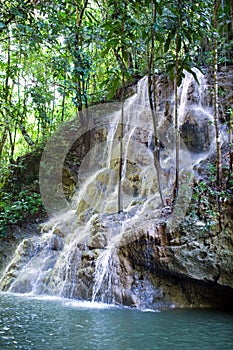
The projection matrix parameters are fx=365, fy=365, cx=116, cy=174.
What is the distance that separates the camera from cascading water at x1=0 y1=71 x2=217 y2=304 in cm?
679

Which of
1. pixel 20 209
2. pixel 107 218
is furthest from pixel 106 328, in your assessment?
pixel 20 209

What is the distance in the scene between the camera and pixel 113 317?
5.43 m

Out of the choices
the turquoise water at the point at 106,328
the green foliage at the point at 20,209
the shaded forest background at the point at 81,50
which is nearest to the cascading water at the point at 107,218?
the turquoise water at the point at 106,328

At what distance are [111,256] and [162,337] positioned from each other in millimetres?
2448

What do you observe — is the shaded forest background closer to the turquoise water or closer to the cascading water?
the cascading water

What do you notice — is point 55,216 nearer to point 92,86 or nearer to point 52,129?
point 52,129

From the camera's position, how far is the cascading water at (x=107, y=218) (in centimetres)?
679

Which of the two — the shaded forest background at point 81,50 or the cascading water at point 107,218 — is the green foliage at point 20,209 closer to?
the shaded forest background at point 81,50

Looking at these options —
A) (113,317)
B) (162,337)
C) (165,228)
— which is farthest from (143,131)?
(162,337)

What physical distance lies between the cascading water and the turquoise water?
0.71 m

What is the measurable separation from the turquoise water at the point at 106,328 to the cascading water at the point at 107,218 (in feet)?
2.32

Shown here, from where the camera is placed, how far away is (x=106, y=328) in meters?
4.81

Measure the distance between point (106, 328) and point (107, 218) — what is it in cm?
355

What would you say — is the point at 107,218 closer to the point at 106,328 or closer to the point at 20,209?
the point at 106,328
